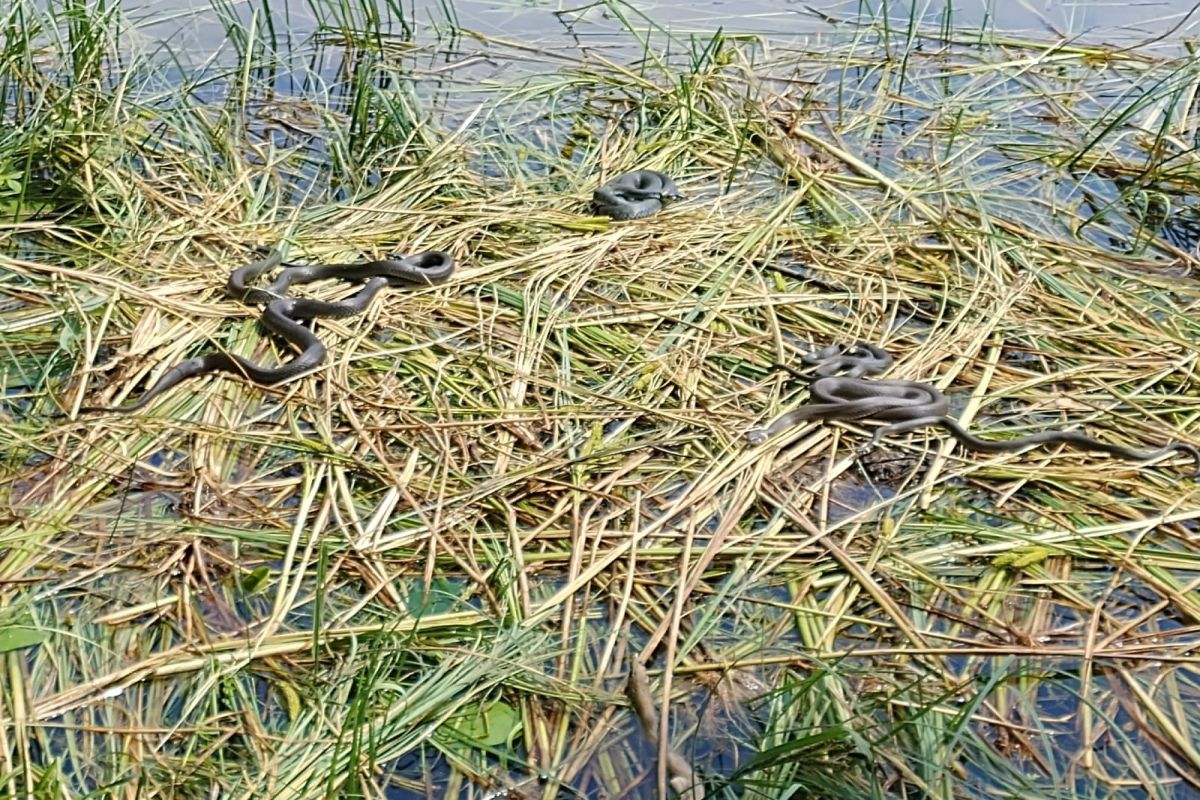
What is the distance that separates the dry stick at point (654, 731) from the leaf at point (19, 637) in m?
1.52

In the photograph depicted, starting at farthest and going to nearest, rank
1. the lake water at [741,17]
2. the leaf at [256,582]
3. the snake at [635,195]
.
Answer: the lake water at [741,17] < the snake at [635,195] < the leaf at [256,582]

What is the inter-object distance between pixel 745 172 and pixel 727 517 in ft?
9.80

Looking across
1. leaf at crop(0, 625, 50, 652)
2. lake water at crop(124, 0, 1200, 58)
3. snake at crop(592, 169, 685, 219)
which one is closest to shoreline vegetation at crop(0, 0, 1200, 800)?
leaf at crop(0, 625, 50, 652)

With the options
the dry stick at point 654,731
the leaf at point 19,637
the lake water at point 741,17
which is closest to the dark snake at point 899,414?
the dry stick at point 654,731

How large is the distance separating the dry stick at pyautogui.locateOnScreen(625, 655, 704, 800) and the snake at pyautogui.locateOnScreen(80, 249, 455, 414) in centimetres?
185

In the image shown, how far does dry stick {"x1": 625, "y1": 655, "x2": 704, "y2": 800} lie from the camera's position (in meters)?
3.03

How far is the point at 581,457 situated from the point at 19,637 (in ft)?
5.62

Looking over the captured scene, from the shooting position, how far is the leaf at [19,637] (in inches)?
130

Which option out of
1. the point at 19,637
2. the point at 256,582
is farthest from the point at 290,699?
the point at 19,637

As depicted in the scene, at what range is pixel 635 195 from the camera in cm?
601

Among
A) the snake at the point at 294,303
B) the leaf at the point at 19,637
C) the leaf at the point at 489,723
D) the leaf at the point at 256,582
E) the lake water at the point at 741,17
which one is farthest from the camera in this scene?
the lake water at the point at 741,17

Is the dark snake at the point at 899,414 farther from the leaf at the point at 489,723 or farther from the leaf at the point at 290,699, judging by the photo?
the leaf at the point at 290,699

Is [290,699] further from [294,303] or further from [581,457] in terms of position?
[294,303]

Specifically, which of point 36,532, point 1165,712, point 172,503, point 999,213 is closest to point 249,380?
point 172,503
